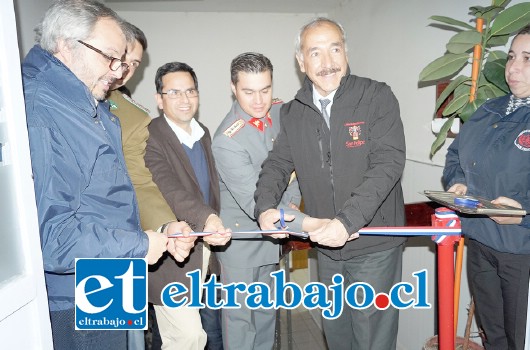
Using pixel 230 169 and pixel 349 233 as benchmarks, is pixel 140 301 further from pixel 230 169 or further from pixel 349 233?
pixel 349 233

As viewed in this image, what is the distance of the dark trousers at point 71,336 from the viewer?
1.35 metres

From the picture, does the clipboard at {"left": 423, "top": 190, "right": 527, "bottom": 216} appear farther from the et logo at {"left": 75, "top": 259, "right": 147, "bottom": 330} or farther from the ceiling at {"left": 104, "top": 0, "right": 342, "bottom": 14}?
the ceiling at {"left": 104, "top": 0, "right": 342, "bottom": 14}

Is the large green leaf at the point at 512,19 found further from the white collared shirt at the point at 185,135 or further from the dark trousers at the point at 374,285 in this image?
the white collared shirt at the point at 185,135

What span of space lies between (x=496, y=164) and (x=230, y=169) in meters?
1.32

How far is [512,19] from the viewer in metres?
1.78

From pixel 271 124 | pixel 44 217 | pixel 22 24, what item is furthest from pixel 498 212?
pixel 22 24

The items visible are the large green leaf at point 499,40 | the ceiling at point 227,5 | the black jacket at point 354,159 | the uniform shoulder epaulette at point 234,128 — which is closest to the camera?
the black jacket at point 354,159

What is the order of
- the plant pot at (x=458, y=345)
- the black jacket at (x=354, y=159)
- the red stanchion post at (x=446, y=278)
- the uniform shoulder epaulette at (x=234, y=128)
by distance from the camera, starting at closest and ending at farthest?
1. the red stanchion post at (x=446, y=278)
2. the black jacket at (x=354, y=159)
3. the uniform shoulder epaulette at (x=234, y=128)
4. the plant pot at (x=458, y=345)

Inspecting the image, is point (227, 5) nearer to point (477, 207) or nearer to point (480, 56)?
point (480, 56)

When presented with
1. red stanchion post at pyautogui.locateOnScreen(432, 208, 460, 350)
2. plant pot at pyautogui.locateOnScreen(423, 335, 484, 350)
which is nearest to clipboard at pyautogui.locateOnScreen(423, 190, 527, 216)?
red stanchion post at pyautogui.locateOnScreen(432, 208, 460, 350)

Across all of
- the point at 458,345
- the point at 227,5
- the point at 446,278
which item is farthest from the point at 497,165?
the point at 227,5

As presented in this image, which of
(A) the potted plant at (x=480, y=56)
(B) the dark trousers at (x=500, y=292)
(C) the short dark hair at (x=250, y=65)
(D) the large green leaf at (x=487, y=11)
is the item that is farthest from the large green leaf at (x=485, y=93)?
(C) the short dark hair at (x=250, y=65)

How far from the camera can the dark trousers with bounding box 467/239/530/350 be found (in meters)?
1.68

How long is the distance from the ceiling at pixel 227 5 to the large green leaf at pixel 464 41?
6.74 ft
